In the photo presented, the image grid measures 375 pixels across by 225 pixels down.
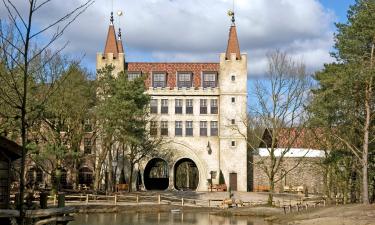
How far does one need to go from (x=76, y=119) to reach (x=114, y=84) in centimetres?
452

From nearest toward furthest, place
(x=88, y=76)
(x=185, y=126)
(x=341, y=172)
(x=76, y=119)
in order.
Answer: (x=341, y=172) → (x=76, y=119) → (x=88, y=76) → (x=185, y=126)

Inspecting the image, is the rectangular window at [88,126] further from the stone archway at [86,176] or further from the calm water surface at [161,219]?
the stone archway at [86,176]

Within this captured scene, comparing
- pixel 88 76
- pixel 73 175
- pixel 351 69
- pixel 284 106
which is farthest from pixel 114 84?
pixel 351 69

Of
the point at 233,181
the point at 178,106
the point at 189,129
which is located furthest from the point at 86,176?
the point at 233,181

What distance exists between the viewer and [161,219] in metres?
34.3

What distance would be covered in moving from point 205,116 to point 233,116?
299cm

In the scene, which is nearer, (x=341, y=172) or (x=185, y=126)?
(x=341, y=172)

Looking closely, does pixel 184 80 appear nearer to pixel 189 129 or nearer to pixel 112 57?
pixel 189 129

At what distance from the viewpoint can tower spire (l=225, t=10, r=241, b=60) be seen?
61.0 meters

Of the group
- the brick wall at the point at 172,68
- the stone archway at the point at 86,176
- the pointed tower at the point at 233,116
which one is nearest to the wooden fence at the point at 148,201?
the pointed tower at the point at 233,116

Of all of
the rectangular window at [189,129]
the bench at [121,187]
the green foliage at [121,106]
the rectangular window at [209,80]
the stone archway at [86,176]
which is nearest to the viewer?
the green foliage at [121,106]

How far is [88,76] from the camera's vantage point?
46.9 m

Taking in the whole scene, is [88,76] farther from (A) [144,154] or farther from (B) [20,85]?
(B) [20,85]

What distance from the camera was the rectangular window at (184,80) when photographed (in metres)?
61.3
